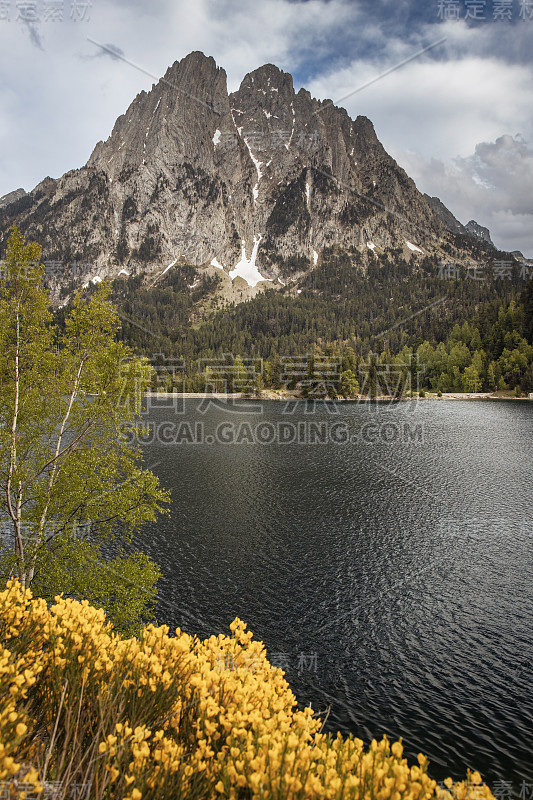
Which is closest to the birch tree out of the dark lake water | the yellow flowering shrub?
the yellow flowering shrub

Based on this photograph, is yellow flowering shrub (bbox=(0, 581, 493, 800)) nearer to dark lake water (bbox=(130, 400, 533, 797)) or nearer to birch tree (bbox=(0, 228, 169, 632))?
birch tree (bbox=(0, 228, 169, 632))

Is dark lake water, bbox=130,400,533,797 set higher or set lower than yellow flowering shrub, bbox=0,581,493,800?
lower

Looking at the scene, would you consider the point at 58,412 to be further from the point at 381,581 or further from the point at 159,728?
the point at 381,581

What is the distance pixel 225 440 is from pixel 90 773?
241ft

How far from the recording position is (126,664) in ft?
22.8

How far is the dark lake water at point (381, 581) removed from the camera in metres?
16.7

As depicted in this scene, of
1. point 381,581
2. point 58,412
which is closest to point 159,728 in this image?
point 58,412

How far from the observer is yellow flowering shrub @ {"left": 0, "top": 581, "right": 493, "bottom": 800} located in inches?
187

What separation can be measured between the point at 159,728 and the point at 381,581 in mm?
23789

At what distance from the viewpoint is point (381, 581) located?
2702 centimetres

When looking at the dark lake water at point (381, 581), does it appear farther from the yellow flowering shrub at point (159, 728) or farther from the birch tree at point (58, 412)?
the yellow flowering shrub at point (159, 728)

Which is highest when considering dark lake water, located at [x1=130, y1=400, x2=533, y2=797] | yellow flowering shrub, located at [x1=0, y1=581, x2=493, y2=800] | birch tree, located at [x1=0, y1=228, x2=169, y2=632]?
birch tree, located at [x1=0, y1=228, x2=169, y2=632]

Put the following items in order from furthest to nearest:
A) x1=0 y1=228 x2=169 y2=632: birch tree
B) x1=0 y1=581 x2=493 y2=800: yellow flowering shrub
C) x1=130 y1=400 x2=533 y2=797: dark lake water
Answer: x1=130 y1=400 x2=533 y2=797: dark lake water
x1=0 y1=228 x2=169 y2=632: birch tree
x1=0 y1=581 x2=493 y2=800: yellow flowering shrub

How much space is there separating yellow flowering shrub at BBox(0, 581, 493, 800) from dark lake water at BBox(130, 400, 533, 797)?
1268cm
